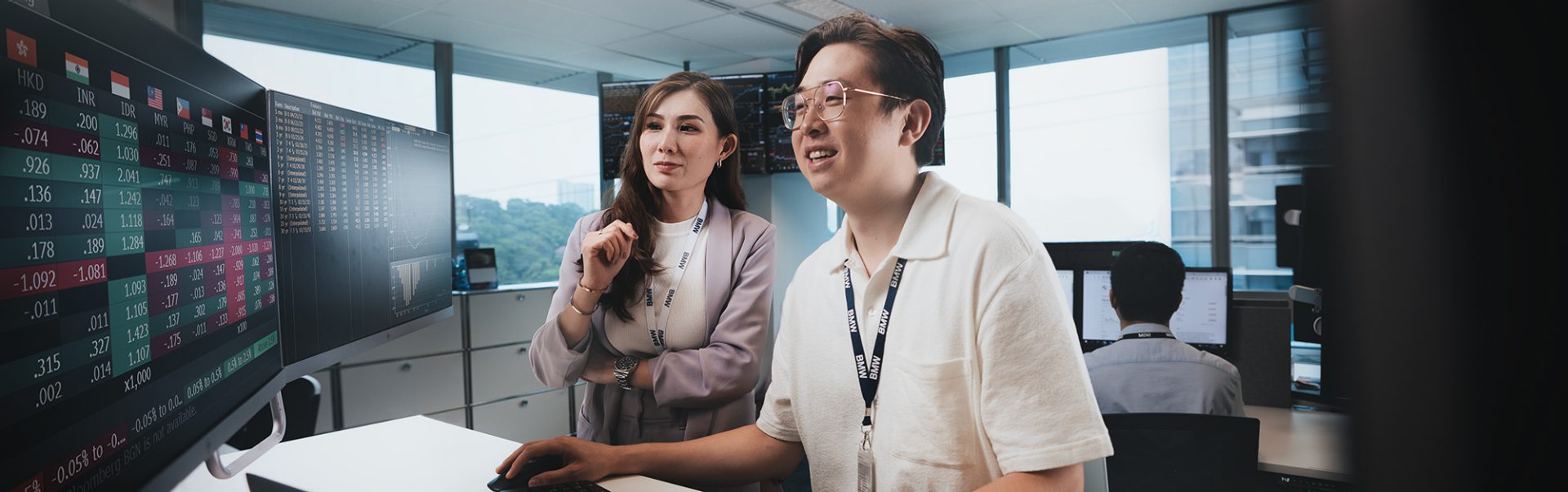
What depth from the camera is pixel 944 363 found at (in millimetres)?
1049

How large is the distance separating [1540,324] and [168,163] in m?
0.93

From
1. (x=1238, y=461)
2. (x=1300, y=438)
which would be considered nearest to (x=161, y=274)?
(x=1238, y=461)

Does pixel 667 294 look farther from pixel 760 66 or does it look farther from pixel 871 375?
pixel 760 66

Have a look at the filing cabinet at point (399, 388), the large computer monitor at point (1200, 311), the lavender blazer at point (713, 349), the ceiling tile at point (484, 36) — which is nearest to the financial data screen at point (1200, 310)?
the large computer monitor at point (1200, 311)

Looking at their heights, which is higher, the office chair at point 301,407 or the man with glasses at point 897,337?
the man with glasses at point 897,337

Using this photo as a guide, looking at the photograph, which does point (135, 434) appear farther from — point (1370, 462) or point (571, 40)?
point (571, 40)

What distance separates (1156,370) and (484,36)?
403 cm

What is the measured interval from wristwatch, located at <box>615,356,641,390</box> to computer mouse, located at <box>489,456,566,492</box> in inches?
13.6

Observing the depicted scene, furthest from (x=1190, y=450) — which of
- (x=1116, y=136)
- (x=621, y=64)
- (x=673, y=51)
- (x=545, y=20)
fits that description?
(x=621, y=64)

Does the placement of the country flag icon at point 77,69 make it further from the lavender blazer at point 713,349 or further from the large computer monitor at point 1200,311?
the large computer monitor at point 1200,311

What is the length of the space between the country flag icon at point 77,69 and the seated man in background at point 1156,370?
1964 millimetres

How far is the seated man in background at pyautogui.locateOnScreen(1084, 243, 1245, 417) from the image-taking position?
79.4 inches

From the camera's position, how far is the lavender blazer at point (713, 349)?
5.03 ft

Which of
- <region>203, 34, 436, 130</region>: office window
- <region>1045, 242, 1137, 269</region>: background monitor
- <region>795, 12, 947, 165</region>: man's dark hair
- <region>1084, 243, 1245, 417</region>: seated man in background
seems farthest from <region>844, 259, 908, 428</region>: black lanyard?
<region>203, 34, 436, 130</region>: office window
